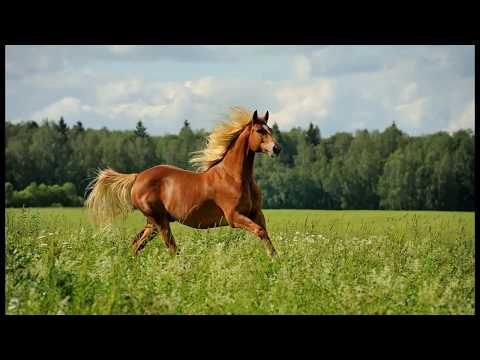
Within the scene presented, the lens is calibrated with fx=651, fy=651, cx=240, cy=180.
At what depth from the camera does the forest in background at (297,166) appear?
4022 centimetres

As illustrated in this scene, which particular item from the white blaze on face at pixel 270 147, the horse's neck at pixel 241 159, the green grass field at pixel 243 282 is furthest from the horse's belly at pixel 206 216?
the white blaze on face at pixel 270 147

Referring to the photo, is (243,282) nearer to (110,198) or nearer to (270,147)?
(270,147)

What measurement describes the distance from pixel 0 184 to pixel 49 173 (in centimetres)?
3760

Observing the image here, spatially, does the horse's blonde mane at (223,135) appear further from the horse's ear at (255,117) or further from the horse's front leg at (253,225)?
the horse's front leg at (253,225)

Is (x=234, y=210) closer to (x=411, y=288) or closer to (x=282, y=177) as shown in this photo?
(x=411, y=288)

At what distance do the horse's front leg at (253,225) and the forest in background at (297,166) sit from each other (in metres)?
26.8

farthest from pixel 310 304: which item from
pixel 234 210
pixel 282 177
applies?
pixel 282 177

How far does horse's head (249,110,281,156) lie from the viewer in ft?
29.2

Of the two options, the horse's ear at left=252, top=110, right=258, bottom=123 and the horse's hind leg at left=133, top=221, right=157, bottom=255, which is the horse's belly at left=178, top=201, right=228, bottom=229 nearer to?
the horse's hind leg at left=133, top=221, right=157, bottom=255

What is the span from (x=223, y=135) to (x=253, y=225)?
152cm

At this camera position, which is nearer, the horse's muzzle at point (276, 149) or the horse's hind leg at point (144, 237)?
the horse's muzzle at point (276, 149)

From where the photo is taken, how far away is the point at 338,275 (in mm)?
7637

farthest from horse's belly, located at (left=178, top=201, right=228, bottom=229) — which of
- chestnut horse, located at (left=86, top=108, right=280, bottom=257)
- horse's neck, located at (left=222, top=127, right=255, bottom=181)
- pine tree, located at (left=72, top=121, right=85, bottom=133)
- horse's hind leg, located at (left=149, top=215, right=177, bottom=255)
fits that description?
pine tree, located at (left=72, top=121, right=85, bottom=133)
